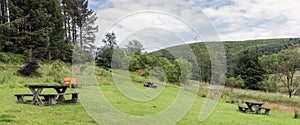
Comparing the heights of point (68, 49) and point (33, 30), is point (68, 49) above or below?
below

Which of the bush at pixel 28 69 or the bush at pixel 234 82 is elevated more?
the bush at pixel 28 69

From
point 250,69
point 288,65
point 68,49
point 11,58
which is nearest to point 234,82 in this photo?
point 250,69

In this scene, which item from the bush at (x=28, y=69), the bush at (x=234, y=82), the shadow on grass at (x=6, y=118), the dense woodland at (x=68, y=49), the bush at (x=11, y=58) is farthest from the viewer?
the bush at (x=234, y=82)

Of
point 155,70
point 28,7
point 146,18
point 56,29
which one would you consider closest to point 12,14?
point 28,7

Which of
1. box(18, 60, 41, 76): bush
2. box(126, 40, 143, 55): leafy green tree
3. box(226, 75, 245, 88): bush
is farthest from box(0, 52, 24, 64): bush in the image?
box(226, 75, 245, 88): bush

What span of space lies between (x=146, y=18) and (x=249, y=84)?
48.9 meters

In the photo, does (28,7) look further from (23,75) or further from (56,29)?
(23,75)

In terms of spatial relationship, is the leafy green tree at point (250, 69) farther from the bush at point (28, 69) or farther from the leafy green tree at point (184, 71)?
the bush at point (28, 69)

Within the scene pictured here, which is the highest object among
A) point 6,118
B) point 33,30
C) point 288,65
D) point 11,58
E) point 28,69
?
→ point 33,30

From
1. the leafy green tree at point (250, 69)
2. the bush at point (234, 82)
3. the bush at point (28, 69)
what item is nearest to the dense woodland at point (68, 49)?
the bush at point (234, 82)

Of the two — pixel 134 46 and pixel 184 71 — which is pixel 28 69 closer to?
pixel 134 46

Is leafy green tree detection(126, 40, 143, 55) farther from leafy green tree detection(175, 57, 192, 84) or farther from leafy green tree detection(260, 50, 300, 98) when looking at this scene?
leafy green tree detection(260, 50, 300, 98)

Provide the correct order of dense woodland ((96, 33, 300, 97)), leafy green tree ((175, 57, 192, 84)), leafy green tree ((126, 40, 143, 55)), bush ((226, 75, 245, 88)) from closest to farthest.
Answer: leafy green tree ((126, 40, 143, 55))
dense woodland ((96, 33, 300, 97))
leafy green tree ((175, 57, 192, 84))
bush ((226, 75, 245, 88))

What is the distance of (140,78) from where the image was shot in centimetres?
3003
